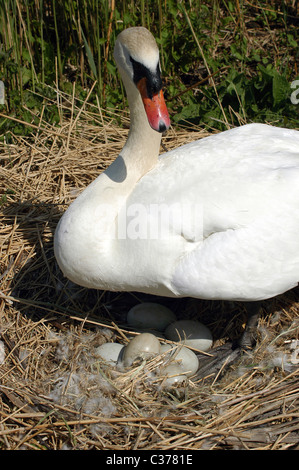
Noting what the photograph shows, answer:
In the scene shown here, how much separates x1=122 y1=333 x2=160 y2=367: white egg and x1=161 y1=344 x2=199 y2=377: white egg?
113mm

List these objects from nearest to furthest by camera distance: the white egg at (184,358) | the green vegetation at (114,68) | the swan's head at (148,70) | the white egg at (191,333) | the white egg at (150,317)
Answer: the swan's head at (148,70), the white egg at (184,358), the white egg at (191,333), the white egg at (150,317), the green vegetation at (114,68)

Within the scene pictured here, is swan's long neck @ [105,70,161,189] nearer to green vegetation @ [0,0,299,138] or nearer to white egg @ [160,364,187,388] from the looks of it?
white egg @ [160,364,187,388]

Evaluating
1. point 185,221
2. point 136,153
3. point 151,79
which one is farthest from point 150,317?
point 151,79

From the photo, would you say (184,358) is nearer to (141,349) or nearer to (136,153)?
(141,349)

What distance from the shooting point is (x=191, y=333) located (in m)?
3.49

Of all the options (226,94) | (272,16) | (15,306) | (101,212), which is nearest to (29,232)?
(15,306)

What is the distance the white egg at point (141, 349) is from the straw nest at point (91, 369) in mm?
52

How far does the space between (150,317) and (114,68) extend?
2.47 m

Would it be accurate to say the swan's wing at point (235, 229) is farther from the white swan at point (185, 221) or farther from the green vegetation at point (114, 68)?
the green vegetation at point (114, 68)

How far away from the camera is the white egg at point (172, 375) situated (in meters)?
3.20

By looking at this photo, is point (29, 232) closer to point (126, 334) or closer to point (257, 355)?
point (126, 334)

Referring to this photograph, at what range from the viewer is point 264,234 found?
9.61 ft

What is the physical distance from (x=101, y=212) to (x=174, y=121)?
2049mm

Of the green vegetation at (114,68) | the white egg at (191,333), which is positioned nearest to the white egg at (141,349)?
the white egg at (191,333)
